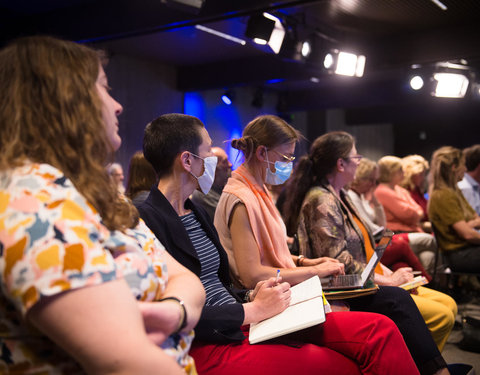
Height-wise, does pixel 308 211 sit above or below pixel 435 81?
below

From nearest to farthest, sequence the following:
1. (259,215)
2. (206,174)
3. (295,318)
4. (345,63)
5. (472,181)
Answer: (295,318) → (206,174) → (259,215) → (472,181) → (345,63)

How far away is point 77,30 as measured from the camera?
5375 millimetres

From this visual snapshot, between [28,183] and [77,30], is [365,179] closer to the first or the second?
[77,30]

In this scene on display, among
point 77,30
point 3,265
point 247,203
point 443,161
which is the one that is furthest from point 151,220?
point 77,30

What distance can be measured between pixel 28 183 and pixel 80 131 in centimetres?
15

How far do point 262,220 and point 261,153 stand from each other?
0.41 metres

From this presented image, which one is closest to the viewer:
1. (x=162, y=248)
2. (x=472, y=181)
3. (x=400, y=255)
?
(x=162, y=248)

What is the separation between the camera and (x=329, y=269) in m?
2.38

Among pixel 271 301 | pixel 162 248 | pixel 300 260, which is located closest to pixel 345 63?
pixel 300 260

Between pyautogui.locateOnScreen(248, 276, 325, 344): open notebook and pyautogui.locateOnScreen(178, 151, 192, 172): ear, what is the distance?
64 centimetres

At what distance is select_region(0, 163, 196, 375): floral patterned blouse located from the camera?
0.80 m

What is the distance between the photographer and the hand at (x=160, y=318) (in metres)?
0.97

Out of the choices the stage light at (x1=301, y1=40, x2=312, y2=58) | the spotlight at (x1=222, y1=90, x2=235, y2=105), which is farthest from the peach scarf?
the spotlight at (x1=222, y1=90, x2=235, y2=105)

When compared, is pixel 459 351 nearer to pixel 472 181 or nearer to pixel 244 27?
pixel 472 181
